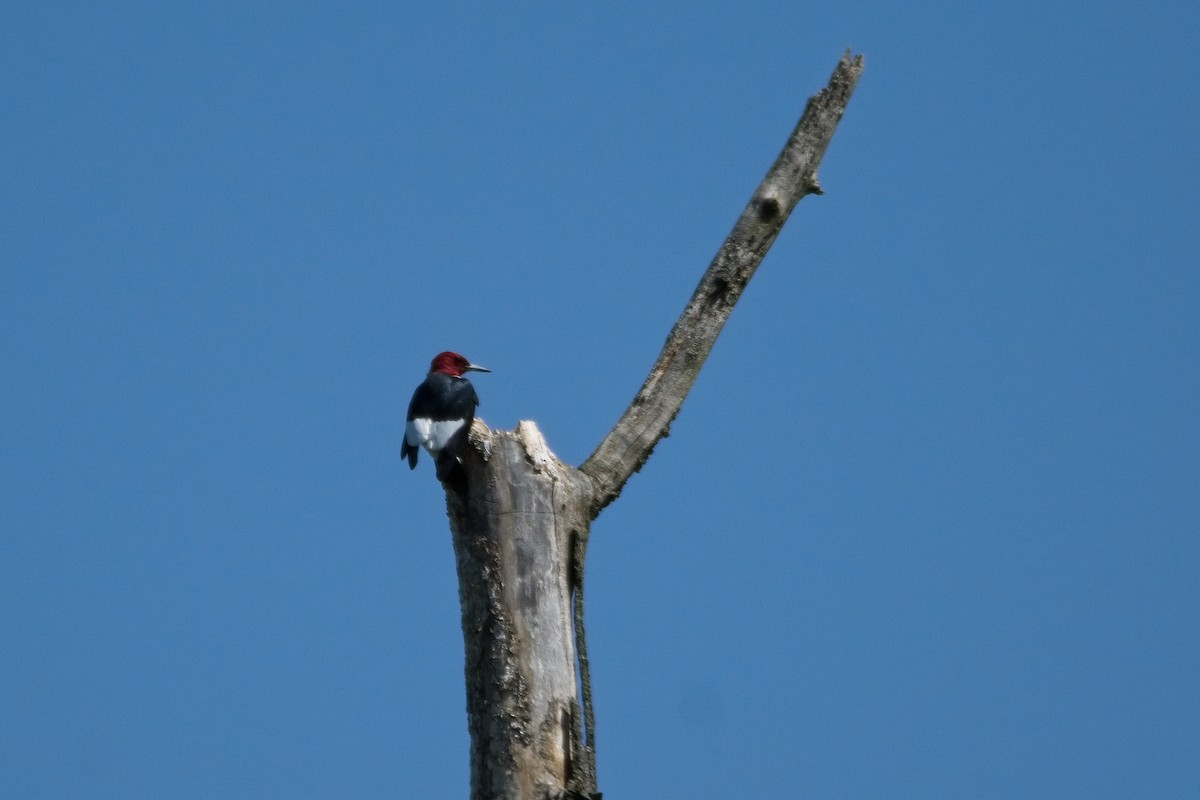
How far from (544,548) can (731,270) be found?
1.81 metres

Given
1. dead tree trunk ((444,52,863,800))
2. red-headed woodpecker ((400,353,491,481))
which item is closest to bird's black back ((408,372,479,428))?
red-headed woodpecker ((400,353,491,481))

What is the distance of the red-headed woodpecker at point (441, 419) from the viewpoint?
592 centimetres

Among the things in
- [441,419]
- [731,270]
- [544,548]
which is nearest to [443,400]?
[441,419]

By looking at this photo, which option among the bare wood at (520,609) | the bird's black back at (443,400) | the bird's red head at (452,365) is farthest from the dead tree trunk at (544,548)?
the bird's red head at (452,365)

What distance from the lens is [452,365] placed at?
357 inches

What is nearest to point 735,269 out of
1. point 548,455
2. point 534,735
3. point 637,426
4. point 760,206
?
point 760,206

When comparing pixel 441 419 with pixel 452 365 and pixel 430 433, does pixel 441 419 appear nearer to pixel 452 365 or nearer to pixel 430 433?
pixel 430 433

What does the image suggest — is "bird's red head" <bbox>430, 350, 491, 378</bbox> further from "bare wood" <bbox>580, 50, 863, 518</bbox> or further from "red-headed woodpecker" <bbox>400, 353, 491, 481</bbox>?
"bare wood" <bbox>580, 50, 863, 518</bbox>

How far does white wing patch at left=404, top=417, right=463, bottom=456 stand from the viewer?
20.0 ft

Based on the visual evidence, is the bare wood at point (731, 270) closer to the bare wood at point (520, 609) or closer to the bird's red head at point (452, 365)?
the bare wood at point (520, 609)

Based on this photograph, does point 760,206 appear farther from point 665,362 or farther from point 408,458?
point 408,458

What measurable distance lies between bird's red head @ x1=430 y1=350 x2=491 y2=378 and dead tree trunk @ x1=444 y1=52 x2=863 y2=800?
2966mm

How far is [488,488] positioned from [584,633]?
78 cm

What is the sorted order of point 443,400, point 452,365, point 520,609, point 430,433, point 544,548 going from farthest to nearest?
point 452,365 < point 443,400 < point 430,433 < point 544,548 < point 520,609
